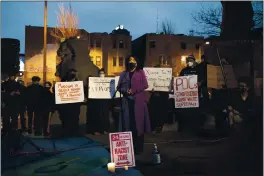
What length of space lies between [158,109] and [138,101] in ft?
7.95

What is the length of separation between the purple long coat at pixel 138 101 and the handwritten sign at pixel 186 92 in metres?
1.62

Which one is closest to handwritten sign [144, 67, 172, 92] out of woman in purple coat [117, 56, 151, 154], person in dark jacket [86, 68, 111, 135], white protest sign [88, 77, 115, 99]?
white protest sign [88, 77, 115, 99]

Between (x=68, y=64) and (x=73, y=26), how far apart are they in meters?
1.31

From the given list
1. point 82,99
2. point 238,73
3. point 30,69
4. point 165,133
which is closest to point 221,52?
point 238,73

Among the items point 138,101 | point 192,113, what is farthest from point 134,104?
point 192,113

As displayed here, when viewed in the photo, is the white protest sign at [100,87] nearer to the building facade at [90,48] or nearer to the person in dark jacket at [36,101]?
the person in dark jacket at [36,101]

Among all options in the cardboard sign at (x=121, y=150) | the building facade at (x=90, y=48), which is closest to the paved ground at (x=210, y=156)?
the cardboard sign at (x=121, y=150)

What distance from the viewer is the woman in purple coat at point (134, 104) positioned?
7.31m

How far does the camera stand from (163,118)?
388 inches

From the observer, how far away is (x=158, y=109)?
972cm

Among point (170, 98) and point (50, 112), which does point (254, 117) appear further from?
point (50, 112)

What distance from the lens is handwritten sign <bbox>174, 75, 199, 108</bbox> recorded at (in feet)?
28.3

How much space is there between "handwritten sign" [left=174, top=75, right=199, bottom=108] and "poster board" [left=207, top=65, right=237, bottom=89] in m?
0.48

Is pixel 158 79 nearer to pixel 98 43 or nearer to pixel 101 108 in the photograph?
pixel 101 108
